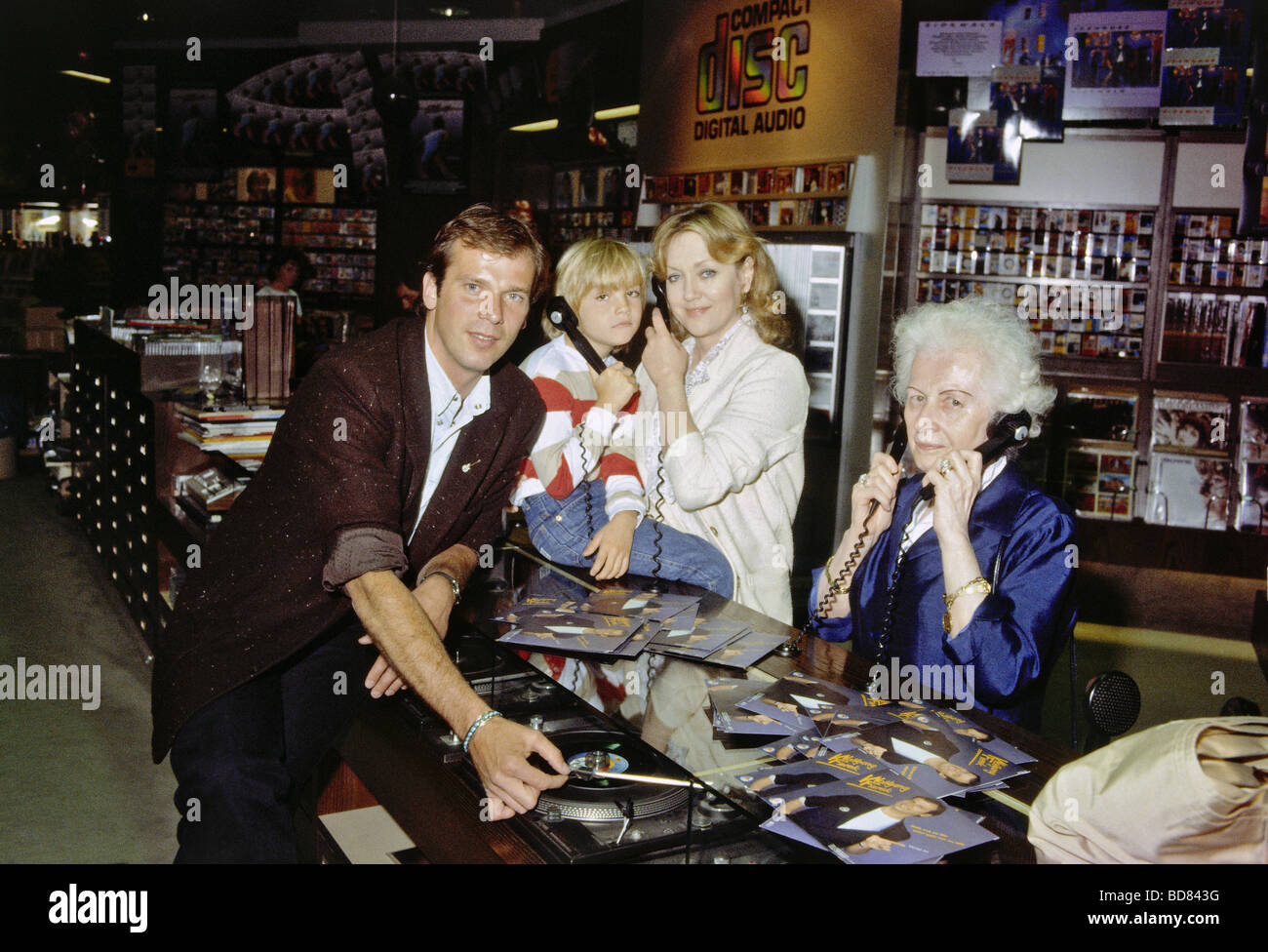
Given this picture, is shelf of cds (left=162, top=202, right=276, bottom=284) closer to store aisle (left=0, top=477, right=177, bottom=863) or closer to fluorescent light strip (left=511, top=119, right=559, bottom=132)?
fluorescent light strip (left=511, top=119, right=559, bottom=132)

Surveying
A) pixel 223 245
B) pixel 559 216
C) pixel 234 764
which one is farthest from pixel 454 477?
pixel 223 245

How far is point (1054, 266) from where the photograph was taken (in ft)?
21.3

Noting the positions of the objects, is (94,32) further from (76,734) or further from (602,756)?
(602,756)

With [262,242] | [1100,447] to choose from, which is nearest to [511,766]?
[1100,447]

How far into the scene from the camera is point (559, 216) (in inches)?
401

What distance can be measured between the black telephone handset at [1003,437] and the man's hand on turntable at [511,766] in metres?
0.95

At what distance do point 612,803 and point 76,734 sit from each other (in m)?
3.42

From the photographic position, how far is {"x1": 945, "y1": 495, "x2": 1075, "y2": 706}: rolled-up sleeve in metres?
1.74

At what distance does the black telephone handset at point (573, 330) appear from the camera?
8.73 ft

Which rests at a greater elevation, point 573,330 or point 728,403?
point 573,330

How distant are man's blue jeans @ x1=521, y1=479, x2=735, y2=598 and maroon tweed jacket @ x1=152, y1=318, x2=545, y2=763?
58 centimetres

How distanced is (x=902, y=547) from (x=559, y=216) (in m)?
8.71

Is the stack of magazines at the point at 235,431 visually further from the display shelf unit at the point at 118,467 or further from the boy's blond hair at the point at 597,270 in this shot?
the boy's blond hair at the point at 597,270
